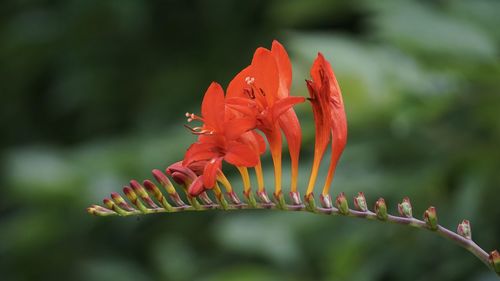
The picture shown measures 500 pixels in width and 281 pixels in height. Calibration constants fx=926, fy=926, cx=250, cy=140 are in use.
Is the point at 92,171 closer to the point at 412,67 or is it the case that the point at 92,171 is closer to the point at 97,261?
the point at 97,261

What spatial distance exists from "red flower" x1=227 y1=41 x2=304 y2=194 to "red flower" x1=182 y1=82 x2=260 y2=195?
27 millimetres

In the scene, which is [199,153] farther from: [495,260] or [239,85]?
[495,260]

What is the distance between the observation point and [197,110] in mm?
4285

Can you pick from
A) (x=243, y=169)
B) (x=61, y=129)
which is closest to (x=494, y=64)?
(x=243, y=169)

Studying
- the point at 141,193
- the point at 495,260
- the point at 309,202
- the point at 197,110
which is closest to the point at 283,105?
the point at 309,202

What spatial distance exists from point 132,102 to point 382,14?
2.41 m

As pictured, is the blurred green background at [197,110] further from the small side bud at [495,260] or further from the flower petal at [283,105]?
the small side bud at [495,260]

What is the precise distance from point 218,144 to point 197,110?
2586 millimetres

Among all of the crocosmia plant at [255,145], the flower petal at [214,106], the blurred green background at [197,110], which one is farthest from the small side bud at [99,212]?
the blurred green background at [197,110]

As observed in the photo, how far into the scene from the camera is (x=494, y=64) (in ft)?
9.22

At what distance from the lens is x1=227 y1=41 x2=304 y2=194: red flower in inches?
67.4

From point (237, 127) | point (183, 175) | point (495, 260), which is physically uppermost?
point (237, 127)

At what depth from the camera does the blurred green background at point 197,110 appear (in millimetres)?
3117

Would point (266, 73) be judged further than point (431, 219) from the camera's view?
Yes
